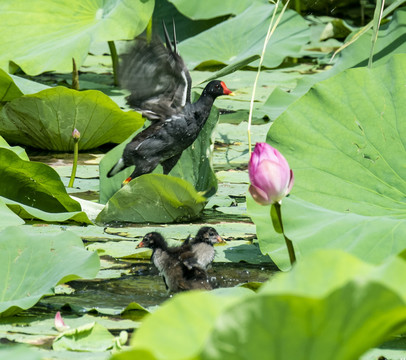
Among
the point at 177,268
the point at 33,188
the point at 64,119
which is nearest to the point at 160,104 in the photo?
the point at 64,119

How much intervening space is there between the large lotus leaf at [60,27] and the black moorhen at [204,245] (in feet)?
6.82

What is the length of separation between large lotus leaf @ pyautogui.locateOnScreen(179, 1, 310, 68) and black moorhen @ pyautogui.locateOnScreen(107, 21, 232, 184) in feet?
4.31

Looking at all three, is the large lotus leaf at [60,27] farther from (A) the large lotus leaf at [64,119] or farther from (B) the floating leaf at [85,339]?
(B) the floating leaf at [85,339]

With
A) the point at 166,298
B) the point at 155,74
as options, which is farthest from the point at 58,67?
the point at 166,298

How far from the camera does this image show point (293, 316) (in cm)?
78

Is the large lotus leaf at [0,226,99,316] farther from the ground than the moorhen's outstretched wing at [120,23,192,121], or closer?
farther from the ground

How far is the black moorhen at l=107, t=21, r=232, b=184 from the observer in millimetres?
3461

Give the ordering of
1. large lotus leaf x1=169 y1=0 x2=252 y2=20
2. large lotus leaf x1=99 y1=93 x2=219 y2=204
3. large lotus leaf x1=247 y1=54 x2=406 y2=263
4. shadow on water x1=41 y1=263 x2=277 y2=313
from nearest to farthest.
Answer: shadow on water x1=41 y1=263 x2=277 y2=313 → large lotus leaf x1=247 y1=54 x2=406 y2=263 → large lotus leaf x1=99 y1=93 x2=219 y2=204 → large lotus leaf x1=169 y1=0 x2=252 y2=20

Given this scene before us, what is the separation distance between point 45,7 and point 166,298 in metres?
2.96

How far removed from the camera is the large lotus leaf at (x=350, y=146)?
6.77ft

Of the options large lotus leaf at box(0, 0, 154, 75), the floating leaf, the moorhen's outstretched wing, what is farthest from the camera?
large lotus leaf at box(0, 0, 154, 75)

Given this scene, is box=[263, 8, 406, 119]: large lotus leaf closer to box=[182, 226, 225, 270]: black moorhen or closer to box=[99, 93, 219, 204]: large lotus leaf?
box=[99, 93, 219, 204]: large lotus leaf

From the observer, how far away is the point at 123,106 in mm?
4398

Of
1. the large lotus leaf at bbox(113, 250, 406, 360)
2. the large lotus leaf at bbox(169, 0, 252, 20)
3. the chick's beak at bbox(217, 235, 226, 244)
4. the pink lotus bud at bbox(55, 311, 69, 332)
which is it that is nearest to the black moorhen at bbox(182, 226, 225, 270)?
the chick's beak at bbox(217, 235, 226, 244)
